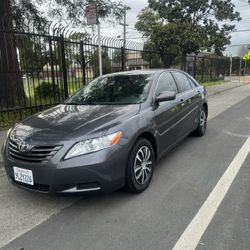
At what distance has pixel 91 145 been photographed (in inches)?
116

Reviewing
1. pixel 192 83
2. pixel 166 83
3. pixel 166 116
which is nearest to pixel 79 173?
pixel 166 116

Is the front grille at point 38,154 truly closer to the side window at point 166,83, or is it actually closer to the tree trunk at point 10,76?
the side window at point 166,83

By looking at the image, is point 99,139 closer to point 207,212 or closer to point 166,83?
point 207,212

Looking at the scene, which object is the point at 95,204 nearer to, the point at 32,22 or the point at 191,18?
the point at 32,22

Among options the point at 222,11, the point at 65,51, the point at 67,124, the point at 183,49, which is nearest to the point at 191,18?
the point at 222,11

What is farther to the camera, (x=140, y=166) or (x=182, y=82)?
(x=182, y=82)

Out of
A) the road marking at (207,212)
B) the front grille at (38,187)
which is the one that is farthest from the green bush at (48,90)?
the road marking at (207,212)

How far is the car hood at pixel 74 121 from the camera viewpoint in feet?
10.0

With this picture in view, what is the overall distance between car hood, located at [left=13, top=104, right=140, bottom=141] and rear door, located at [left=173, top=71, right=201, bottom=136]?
1.49 m

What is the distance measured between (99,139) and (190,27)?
58.9 ft

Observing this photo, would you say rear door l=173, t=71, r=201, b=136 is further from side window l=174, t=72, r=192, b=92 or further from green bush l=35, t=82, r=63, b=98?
green bush l=35, t=82, r=63, b=98

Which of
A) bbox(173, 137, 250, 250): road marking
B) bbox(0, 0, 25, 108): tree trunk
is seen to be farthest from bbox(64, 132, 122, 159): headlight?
bbox(0, 0, 25, 108): tree trunk

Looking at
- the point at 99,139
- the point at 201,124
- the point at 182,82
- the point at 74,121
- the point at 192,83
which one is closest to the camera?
the point at 99,139

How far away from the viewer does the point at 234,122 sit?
771 cm
